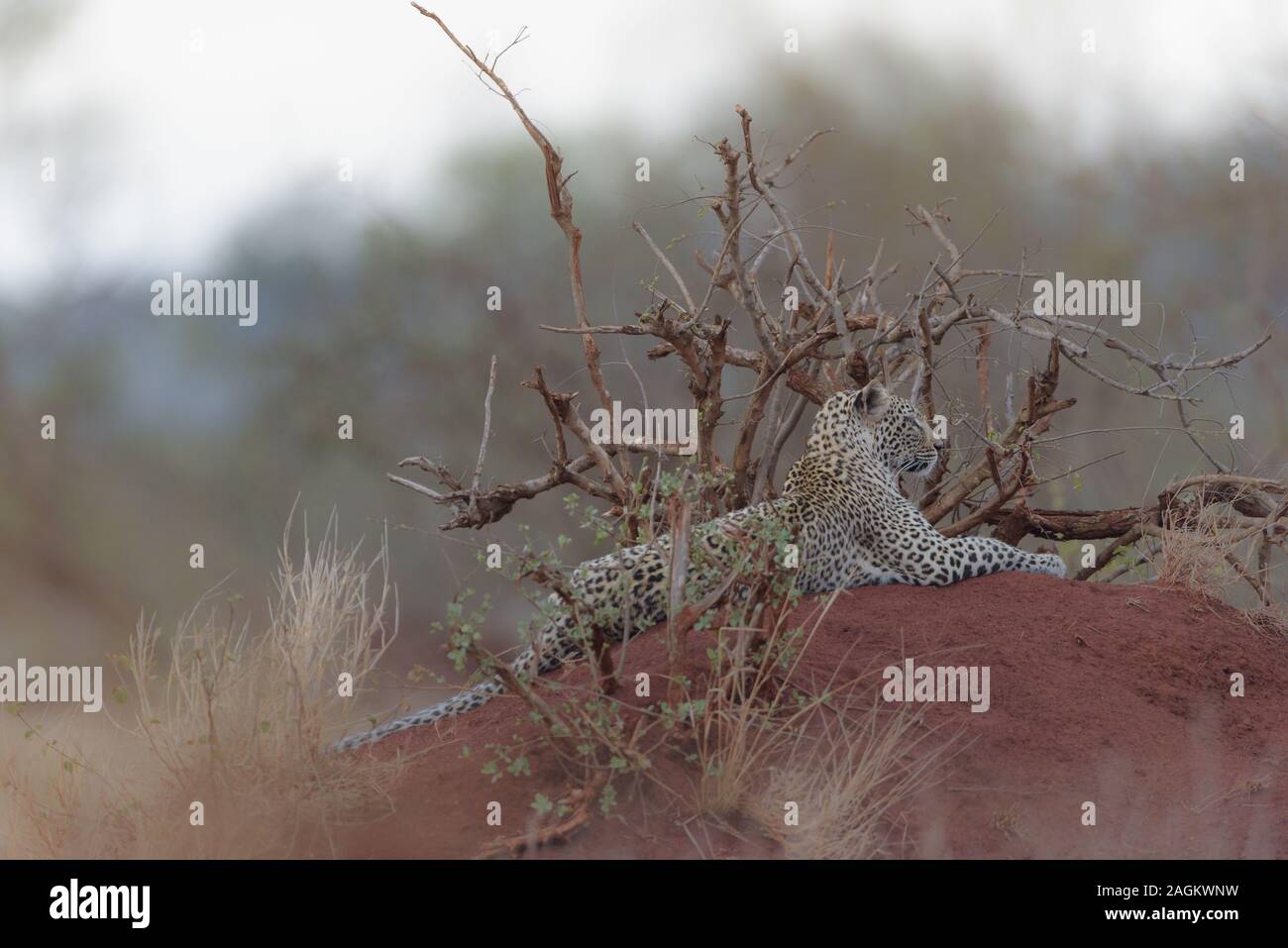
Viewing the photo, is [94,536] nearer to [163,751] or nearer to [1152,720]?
[163,751]

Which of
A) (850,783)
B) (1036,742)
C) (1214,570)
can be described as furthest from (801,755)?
(1214,570)

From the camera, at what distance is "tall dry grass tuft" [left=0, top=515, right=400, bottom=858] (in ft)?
21.7

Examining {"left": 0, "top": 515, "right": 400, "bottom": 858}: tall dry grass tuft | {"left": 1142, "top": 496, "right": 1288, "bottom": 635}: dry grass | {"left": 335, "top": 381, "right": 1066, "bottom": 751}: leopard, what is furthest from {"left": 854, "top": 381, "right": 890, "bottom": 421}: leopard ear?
{"left": 0, "top": 515, "right": 400, "bottom": 858}: tall dry grass tuft

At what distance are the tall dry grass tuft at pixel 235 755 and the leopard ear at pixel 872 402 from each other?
4.55 m

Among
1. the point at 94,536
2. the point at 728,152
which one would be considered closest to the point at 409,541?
the point at 94,536

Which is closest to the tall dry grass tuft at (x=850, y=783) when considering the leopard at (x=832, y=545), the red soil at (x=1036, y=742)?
the red soil at (x=1036, y=742)

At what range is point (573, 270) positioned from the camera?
10.9 meters

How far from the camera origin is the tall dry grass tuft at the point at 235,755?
661 centimetres

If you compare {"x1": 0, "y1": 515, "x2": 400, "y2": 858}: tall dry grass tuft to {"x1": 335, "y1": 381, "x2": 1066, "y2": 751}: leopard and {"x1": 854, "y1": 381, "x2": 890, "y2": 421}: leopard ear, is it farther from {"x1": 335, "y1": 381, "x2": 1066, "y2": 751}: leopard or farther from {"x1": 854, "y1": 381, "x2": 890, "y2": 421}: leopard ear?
{"x1": 854, "y1": 381, "x2": 890, "y2": 421}: leopard ear

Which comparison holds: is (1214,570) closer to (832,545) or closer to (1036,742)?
(832,545)

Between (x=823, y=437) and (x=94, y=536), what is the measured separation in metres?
13.5

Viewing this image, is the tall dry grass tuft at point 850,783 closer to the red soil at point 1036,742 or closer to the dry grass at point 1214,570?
the red soil at point 1036,742

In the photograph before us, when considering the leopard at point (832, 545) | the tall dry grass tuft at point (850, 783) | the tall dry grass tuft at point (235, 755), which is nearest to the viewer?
the tall dry grass tuft at point (850, 783)

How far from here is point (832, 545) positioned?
955 centimetres
